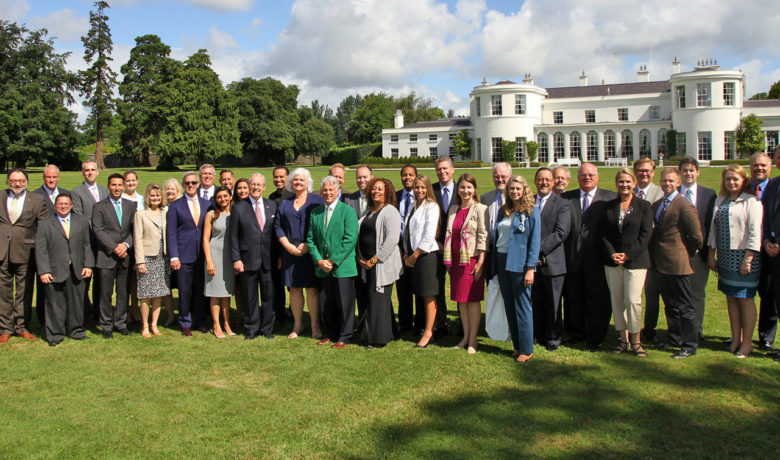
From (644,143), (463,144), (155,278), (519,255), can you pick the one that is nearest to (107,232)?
(155,278)

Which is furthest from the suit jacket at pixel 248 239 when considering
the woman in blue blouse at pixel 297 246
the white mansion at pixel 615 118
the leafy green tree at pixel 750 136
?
the leafy green tree at pixel 750 136

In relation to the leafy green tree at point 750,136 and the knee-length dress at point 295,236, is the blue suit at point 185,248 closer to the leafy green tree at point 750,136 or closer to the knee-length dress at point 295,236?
the knee-length dress at point 295,236

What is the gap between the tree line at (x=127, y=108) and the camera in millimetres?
43406

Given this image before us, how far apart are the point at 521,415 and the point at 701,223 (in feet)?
10.3

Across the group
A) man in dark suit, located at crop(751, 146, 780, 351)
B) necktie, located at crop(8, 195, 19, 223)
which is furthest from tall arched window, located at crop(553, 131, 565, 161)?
necktie, located at crop(8, 195, 19, 223)

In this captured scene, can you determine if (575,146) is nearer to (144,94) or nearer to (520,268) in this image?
(144,94)

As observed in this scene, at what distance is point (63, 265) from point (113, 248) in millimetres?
553

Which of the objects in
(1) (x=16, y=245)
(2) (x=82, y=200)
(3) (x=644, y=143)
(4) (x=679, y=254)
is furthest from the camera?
(3) (x=644, y=143)

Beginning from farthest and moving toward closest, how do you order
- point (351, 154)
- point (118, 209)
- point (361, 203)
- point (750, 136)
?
point (351, 154)
point (750, 136)
point (361, 203)
point (118, 209)

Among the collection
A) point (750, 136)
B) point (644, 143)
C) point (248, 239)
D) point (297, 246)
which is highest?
point (644, 143)

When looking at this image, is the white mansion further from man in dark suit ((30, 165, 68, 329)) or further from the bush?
man in dark suit ((30, 165, 68, 329))

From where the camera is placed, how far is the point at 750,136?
140 feet

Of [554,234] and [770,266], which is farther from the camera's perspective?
[554,234]

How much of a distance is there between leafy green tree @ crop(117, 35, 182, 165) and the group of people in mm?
41373
